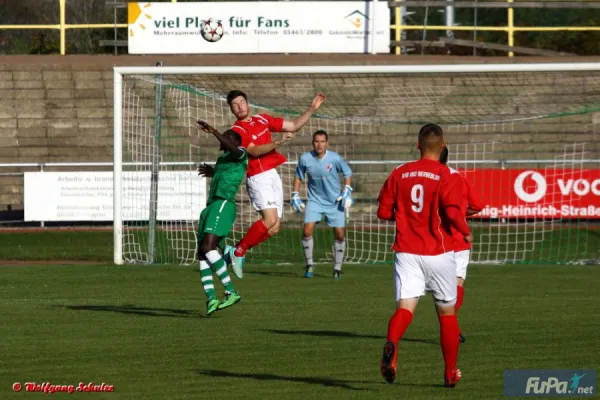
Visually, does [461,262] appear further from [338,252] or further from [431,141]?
[338,252]

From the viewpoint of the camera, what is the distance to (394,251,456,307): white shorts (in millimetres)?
7863

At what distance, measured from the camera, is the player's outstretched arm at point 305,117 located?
12305mm

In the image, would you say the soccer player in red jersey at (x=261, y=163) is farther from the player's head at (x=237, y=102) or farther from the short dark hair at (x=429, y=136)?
the short dark hair at (x=429, y=136)

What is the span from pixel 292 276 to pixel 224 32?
13371mm

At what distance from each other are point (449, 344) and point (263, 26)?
867 inches

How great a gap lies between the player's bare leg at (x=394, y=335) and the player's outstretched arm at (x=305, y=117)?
15.4 feet

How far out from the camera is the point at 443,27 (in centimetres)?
2961

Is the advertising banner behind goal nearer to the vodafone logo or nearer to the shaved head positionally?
the vodafone logo

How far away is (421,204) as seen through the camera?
7.86m

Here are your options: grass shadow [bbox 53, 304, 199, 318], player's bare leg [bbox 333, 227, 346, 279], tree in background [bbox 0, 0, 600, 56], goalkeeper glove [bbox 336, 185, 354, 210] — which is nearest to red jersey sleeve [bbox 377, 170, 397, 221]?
grass shadow [bbox 53, 304, 199, 318]

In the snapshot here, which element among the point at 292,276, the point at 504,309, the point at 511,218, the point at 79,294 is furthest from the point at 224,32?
the point at 504,309

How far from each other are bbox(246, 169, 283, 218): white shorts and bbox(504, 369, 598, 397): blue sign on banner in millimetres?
5687

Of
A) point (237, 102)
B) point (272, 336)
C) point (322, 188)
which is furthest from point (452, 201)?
point (322, 188)

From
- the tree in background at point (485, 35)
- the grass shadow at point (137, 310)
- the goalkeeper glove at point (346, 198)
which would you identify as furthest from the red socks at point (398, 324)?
the tree in background at point (485, 35)
